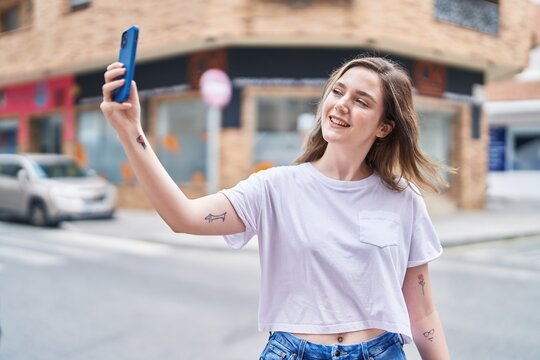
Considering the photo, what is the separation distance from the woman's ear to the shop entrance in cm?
1809

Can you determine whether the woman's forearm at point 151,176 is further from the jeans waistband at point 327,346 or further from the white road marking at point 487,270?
the white road marking at point 487,270

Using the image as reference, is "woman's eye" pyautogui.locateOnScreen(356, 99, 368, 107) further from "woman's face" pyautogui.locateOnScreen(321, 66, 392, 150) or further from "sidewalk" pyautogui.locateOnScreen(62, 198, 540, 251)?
"sidewalk" pyautogui.locateOnScreen(62, 198, 540, 251)

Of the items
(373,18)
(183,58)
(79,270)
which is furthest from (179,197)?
(183,58)

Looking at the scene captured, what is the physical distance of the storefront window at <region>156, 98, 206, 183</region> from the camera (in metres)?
14.9

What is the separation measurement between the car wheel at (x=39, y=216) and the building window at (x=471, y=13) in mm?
10365

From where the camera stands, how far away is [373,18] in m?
13.0

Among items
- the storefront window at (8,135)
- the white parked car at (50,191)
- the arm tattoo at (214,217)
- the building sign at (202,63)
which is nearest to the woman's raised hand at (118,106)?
the arm tattoo at (214,217)

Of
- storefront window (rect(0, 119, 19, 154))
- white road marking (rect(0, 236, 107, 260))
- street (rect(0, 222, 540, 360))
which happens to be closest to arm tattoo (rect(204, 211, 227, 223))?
street (rect(0, 222, 540, 360))

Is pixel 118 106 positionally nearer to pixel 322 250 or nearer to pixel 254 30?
pixel 322 250

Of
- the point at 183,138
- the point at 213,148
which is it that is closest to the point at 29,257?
the point at 213,148

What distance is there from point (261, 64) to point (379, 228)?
41.8 feet

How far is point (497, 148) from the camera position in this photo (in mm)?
24688

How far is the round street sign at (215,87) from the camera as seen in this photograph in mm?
13258

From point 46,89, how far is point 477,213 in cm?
1389
